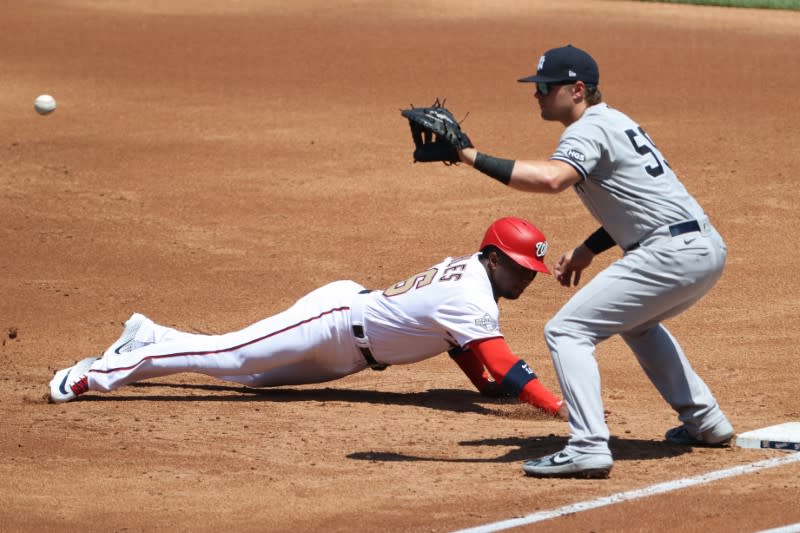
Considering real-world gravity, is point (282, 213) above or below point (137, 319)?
above

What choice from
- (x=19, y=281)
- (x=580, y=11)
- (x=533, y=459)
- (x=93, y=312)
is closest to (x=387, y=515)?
(x=533, y=459)

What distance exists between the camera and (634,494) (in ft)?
18.5

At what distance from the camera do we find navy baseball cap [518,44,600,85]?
586cm

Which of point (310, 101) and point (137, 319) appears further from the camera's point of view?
point (310, 101)

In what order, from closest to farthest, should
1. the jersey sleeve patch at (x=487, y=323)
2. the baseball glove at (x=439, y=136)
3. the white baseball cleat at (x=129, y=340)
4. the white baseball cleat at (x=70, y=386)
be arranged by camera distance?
the baseball glove at (x=439, y=136), the jersey sleeve patch at (x=487, y=323), the white baseball cleat at (x=70, y=386), the white baseball cleat at (x=129, y=340)

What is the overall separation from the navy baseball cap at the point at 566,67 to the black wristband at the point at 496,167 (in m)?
0.48

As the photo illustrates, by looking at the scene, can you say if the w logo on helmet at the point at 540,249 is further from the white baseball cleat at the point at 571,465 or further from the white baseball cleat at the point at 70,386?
the white baseball cleat at the point at 70,386

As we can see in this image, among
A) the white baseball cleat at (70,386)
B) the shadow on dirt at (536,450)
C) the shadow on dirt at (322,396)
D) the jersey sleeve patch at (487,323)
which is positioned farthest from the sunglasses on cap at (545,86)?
the white baseball cleat at (70,386)

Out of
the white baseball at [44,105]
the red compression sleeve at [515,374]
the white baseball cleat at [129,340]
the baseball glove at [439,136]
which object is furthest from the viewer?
the white baseball at [44,105]

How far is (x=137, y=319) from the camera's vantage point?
7.97 meters

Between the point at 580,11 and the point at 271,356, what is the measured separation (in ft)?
57.2

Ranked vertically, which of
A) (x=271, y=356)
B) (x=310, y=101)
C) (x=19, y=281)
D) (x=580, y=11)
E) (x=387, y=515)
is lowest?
(x=387, y=515)

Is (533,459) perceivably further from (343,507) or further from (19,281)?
(19,281)

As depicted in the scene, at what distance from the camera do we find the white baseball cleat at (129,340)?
781cm
